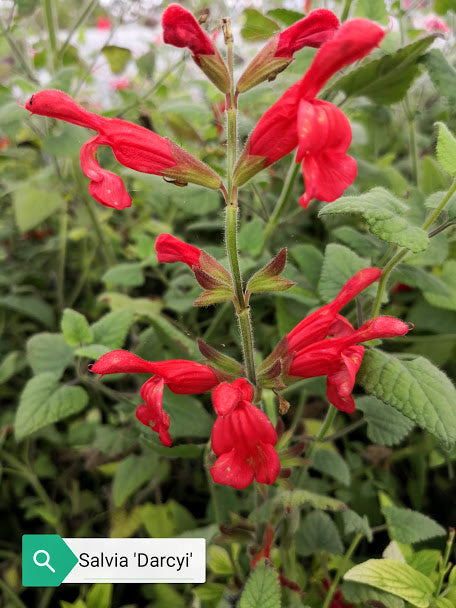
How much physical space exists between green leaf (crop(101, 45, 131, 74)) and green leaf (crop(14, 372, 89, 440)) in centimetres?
91

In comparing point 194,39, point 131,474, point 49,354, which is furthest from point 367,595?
point 194,39

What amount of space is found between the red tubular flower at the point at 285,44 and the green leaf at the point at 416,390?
37 centimetres

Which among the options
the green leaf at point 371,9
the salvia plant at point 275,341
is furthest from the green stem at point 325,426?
the green leaf at point 371,9

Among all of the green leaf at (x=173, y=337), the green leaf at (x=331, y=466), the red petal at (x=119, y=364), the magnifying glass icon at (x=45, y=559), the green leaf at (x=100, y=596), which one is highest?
the red petal at (x=119, y=364)

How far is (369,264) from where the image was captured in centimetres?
81

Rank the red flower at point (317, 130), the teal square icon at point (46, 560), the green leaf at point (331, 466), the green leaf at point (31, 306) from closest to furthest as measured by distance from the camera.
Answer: the red flower at point (317, 130) → the teal square icon at point (46, 560) → the green leaf at point (331, 466) → the green leaf at point (31, 306)

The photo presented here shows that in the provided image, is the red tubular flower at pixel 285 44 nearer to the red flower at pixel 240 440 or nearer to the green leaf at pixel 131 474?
the red flower at pixel 240 440

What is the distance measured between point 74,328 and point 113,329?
0.07 meters

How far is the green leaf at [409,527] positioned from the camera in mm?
722

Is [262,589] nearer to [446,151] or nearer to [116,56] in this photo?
[446,151]

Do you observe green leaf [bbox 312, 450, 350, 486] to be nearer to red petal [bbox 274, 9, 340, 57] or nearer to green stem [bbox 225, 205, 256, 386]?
green stem [bbox 225, 205, 256, 386]

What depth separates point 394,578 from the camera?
0.60 m

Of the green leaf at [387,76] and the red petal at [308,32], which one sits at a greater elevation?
the red petal at [308,32]

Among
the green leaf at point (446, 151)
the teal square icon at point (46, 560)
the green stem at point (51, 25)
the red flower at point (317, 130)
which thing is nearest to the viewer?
the red flower at point (317, 130)
